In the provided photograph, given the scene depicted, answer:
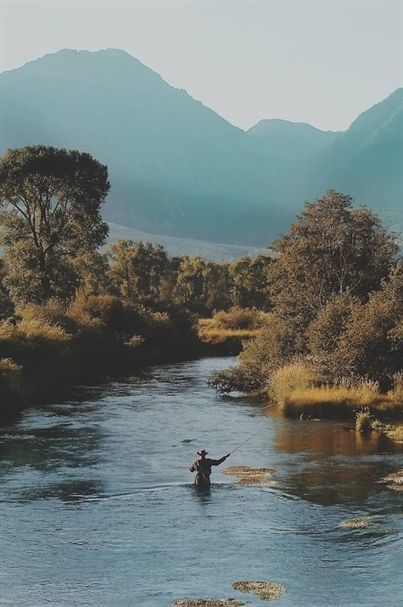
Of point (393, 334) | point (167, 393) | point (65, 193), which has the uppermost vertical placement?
point (65, 193)

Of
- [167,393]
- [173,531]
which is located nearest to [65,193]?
[167,393]

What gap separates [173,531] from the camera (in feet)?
82.6

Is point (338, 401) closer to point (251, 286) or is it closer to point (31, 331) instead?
point (31, 331)

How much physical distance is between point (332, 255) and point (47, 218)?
34.8m

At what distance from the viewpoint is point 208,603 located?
19.0m

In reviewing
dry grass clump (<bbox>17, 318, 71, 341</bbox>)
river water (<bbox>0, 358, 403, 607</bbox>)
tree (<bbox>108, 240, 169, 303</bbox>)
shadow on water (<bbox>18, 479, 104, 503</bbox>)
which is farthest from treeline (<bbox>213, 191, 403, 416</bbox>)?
tree (<bbox>108, 240, 169, 303</bbox>)

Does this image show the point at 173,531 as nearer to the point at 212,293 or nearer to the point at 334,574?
the point at 334,574

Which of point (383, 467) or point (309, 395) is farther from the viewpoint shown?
point (309, 395)

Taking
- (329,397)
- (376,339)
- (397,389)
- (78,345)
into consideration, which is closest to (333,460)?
(329,397)

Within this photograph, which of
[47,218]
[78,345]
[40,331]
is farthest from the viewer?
[47,218]

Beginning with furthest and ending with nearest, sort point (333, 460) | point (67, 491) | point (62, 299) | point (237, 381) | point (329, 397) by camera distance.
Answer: point (62, 299)
point (237, 381)
point (329, 397)
point (333, 460)
point (67, 491)

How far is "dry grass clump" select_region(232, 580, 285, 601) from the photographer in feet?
64.8

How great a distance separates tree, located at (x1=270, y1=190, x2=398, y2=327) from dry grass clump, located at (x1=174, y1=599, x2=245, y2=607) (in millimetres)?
36642

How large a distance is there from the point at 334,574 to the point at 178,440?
63.3ft
